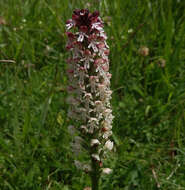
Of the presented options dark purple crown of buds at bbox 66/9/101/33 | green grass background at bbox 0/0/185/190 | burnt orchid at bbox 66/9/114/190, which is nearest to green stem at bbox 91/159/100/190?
burnt orchid at bbox 66/9/114/190

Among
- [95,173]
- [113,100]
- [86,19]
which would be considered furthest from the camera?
[113,100]

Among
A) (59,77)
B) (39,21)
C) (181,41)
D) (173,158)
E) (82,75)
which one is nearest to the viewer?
(82,75)

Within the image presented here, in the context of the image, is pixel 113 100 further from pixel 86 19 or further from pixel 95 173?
pixel 86 19

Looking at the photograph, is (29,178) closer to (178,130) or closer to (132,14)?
(178,130)

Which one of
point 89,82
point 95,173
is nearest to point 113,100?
point 95,173

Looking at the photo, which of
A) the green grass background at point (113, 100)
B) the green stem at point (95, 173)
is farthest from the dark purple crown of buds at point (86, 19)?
the green stem at point (95, 173)

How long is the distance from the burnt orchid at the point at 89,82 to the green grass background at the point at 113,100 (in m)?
0.55

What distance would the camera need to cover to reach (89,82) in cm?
192

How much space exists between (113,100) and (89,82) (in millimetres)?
1507

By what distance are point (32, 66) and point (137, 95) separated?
1489mm

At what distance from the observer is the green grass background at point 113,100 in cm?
279

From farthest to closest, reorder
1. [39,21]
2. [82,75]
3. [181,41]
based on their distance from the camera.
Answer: [39,21], [181,41], [82,75]

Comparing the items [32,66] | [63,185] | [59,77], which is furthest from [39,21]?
[63,185]

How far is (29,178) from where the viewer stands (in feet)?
8.91
